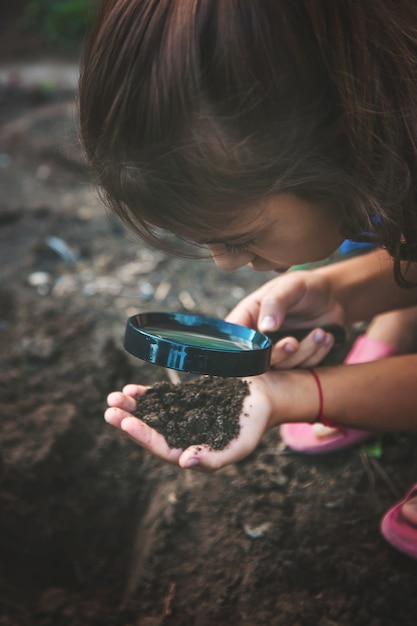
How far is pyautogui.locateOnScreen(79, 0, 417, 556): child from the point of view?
4.03 feet

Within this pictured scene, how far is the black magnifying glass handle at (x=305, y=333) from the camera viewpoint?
6.25 feet

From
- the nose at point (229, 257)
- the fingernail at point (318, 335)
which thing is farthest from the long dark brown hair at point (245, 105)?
the fingernail at point (318, 335)

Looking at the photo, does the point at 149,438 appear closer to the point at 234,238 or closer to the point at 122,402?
the point at 122,402

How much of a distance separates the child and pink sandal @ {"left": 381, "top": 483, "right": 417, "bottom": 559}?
15.4 inches

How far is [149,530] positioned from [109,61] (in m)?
1.19

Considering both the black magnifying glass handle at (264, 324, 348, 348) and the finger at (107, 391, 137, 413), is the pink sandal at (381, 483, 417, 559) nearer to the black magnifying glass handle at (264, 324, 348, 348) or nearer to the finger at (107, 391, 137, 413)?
the black magnifying glass handle at (264, 324, 348, 348)

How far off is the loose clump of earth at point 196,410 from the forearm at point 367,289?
53 centimetres

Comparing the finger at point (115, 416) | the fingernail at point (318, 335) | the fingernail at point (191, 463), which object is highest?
the fingernail at point (318, 335)

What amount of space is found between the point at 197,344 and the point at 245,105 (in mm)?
558

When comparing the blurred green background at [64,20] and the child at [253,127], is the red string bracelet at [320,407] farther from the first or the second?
the blurred green background at [64,20]

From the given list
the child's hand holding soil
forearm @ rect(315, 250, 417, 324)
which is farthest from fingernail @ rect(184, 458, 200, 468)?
forearm @ rect(315, 250, 417, 324)

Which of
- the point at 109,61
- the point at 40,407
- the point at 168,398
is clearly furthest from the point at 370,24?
the point at 40,407

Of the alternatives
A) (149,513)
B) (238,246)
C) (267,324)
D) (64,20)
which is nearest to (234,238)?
(238,246)

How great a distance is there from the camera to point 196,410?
64.7 inches
